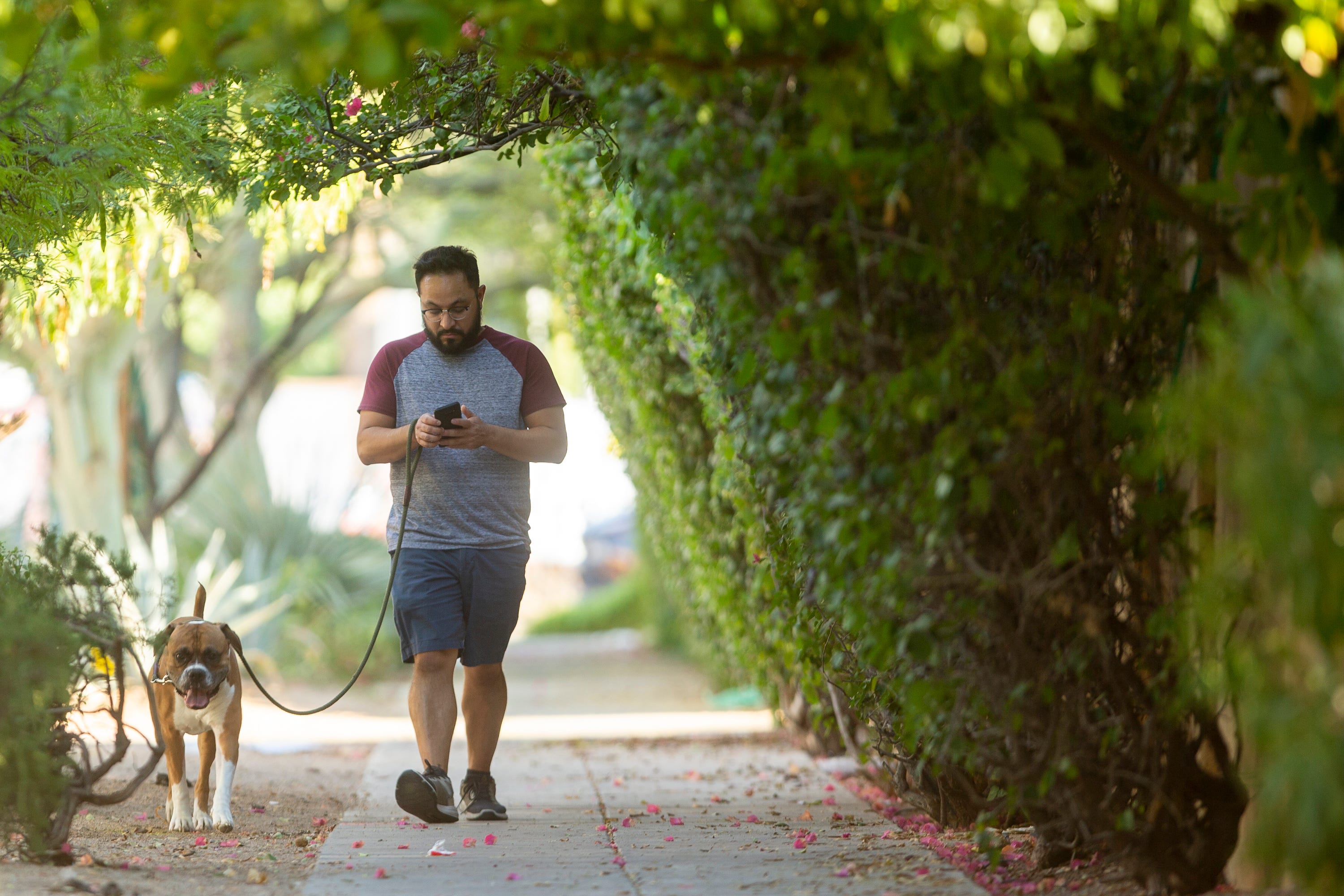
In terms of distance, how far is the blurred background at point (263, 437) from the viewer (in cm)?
1278

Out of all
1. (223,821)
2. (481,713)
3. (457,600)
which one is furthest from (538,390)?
(223,821)

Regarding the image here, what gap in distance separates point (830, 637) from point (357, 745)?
5130mm

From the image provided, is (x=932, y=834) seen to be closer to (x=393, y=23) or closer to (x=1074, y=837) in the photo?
(x=1074, y=837)

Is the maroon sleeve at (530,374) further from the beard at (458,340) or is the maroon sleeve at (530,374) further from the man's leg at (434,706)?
the man's leg at (434,706)

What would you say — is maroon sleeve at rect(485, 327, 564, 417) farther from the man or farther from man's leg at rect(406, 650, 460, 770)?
man's leg at rect(406, 650, 460, 770)

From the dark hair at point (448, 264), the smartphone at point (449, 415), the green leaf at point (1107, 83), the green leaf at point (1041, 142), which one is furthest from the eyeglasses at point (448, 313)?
the green leaf at point (1107, 83)

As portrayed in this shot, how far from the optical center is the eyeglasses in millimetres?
5395

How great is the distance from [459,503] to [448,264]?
3.12 ft

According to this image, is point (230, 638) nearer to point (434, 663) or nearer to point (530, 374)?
point (434, 663)

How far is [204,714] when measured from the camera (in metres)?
5.20

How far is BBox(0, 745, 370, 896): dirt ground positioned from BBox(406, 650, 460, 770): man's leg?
1.71 ft

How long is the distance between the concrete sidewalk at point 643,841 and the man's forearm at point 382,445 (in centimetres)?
144

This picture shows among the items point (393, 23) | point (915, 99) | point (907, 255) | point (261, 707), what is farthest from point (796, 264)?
point (261, 707)

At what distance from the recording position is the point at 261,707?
11633 millimetres
